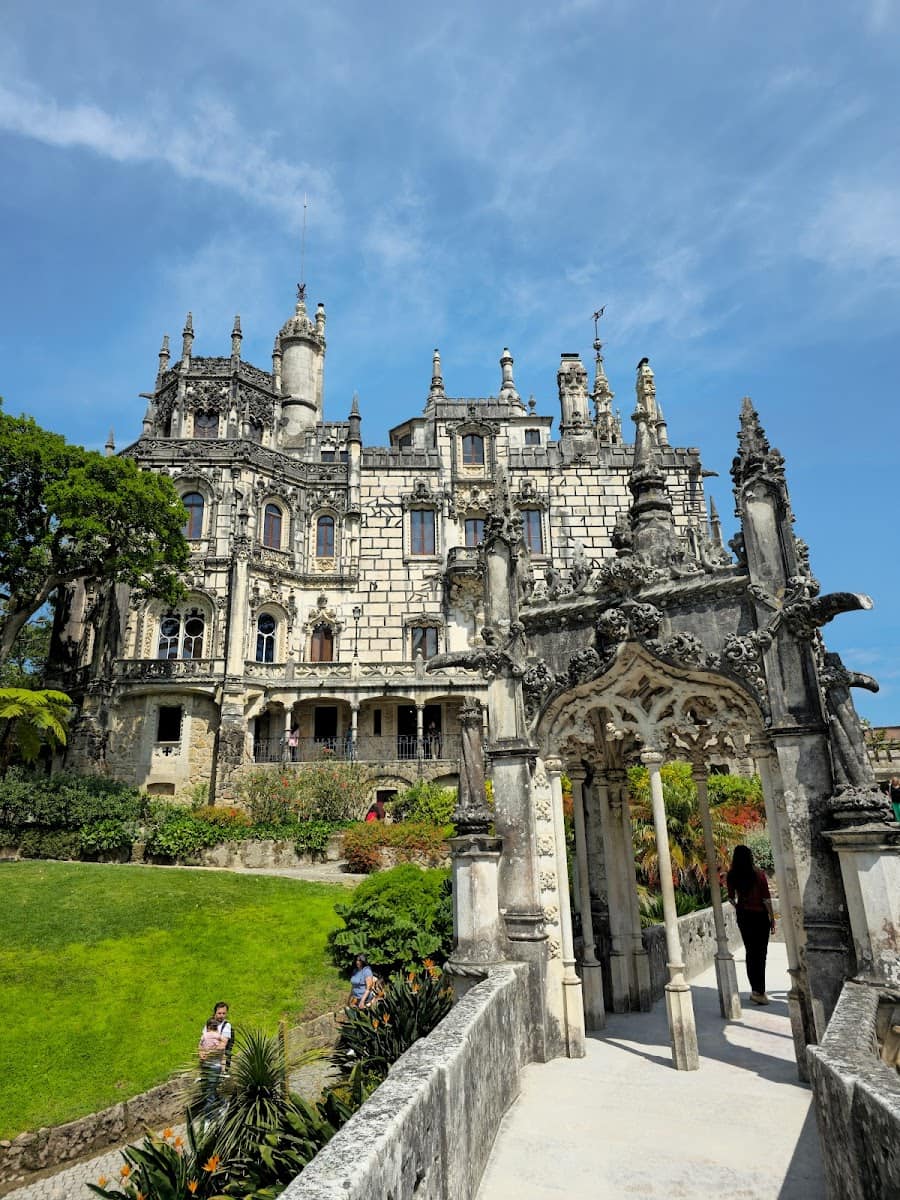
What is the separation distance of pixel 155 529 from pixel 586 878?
81.6 ft

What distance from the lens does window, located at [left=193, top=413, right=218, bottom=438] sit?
138 feet

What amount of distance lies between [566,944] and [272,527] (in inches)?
1347

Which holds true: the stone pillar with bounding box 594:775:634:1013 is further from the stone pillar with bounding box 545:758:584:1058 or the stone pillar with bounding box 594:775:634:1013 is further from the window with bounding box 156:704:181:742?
the window with bounding box 156:704:181:742

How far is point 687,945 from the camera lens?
44.9 ft

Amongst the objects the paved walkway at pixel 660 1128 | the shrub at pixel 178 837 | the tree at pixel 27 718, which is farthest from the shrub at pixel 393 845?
the paved walkway at pixel 660 1128

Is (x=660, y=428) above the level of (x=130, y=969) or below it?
above

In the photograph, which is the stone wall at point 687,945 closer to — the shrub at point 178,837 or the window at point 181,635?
the shrub at point 178,837

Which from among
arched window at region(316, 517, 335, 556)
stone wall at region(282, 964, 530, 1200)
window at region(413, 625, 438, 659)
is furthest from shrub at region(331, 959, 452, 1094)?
arched window at region(316, 517, 335, 556)

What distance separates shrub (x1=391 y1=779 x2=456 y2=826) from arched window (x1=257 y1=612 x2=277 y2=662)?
1282 centimetres

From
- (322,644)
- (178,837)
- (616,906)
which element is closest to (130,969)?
(616,906)

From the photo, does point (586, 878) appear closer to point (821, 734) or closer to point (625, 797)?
point (625, 797)

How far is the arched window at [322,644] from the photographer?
39250 mm

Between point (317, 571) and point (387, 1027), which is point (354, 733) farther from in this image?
point (387, 1027)

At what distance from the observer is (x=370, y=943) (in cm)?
1459
